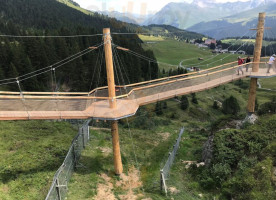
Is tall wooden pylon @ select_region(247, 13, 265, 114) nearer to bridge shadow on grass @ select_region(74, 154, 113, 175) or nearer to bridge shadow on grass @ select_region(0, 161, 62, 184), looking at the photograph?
bridge shadow on grass @ select_region(74, 154, 113, 175)

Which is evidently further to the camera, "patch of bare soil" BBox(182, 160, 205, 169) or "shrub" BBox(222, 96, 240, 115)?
"shrub" BBox(222, 96, 240, 115)

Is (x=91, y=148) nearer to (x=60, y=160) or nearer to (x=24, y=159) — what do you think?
(x=60, y=160)

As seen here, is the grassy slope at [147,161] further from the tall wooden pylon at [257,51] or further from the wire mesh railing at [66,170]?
the tall wooden pylon at [257,51]

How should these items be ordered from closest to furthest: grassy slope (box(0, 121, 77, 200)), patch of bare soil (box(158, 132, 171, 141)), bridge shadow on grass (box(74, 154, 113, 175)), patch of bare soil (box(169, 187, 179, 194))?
grassy slope (box(0, 121, 77, 200))
patch of bare soil (box(169, 187, 179, 194))
bridge shadow on grass (box(74, 154, 113, 175))
patch of bare soil (box(158, 132, 171, 141))

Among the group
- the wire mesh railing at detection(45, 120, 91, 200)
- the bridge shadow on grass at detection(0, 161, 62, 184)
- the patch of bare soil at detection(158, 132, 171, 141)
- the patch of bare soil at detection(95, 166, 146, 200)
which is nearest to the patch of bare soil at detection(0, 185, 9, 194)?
the bridge shadow on grass at detection(0, 161, 62, 184)

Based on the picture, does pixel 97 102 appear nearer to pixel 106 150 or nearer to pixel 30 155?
pixel 106 150

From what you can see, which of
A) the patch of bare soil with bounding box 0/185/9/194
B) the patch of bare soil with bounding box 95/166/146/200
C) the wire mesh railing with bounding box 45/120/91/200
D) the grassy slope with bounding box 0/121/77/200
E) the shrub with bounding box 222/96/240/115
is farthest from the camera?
the shrub with bounding box 222/96/240/115

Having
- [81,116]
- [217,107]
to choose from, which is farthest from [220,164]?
[217,107]
